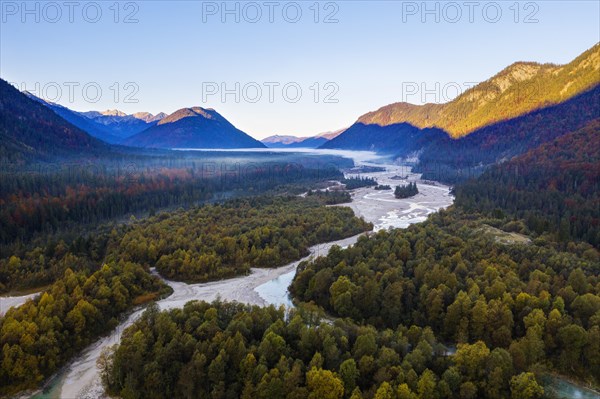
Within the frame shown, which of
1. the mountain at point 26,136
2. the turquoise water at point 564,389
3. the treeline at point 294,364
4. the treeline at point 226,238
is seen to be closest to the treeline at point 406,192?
the treeline at point 226,238

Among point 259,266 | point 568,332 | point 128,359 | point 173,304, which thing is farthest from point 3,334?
point 568,332

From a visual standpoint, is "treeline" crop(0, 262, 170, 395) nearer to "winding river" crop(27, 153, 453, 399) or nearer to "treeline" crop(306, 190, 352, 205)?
"winding river" crop(27, 153, 453, 399)

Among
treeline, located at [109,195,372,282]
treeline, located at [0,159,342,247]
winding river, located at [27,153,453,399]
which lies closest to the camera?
winding river, located at [27,153,453,399]

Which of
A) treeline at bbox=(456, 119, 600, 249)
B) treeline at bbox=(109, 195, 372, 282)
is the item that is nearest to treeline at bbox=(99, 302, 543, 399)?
treeline at bbox=(109, 195, 372, 282)

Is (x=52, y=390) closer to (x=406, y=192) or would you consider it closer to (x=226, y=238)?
(x=226, y=238)

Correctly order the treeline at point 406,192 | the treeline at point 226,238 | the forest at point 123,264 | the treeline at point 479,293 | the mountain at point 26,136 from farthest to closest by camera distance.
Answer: the mountain at point 26,136
the treeline at point 406,192
the treeline at point 226,238
the treeline at point 479,293
the forest at point 123,264

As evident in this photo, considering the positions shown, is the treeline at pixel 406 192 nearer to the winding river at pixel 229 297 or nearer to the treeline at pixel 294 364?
the winding river at pixel 229 297

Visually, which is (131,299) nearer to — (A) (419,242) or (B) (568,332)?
(A) (419,242)
